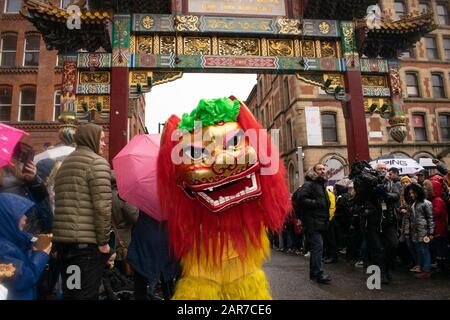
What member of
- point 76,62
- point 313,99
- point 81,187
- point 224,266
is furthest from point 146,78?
point 313,99

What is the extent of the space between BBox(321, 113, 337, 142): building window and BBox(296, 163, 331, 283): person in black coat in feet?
55.9

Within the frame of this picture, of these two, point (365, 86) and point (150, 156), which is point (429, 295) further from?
point (365, 86)

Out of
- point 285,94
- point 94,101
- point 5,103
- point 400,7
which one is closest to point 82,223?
point 94,101

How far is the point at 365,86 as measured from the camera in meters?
8.85

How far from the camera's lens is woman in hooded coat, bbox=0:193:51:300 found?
2.61 metres

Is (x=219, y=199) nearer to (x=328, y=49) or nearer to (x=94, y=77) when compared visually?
(x=94, y=77)

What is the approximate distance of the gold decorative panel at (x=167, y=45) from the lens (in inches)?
317

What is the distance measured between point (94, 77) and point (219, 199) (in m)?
6.65

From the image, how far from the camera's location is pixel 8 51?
20.5 meters

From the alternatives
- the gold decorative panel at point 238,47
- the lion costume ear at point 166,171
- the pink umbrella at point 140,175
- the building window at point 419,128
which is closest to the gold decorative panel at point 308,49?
the gold decorative panel at point 238,47

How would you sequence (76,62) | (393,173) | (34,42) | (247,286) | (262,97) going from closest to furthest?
1. (247,286)
2. (393,173)
3. (76,62)
4. (34,42)
5. (262,97)

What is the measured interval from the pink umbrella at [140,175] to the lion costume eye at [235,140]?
94 cm

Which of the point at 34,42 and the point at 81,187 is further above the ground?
the point at 34,42

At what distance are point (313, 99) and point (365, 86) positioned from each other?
533 inches
